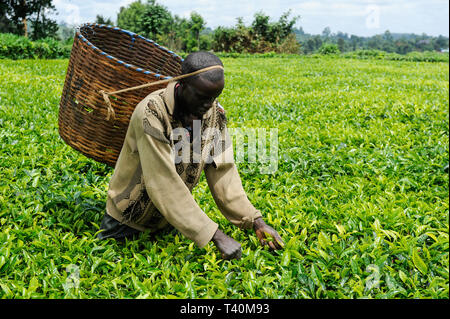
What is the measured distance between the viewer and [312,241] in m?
2.63

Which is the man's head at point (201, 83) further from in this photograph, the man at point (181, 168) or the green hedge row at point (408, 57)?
the green hedge row at point (408, 57)

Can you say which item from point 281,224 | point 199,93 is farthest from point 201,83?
point 281,224

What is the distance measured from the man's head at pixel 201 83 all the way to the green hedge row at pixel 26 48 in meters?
13.0

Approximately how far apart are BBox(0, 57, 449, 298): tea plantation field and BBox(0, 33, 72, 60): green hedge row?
8.99 metres

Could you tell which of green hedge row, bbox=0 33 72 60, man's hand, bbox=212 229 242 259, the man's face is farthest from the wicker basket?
green hedge row, bbox=0 33 72 60

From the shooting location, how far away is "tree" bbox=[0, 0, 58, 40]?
23.5 metres

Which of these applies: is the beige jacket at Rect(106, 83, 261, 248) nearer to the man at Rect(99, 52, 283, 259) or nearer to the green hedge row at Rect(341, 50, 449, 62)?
the man at Rect(99, 52, 283, 259)

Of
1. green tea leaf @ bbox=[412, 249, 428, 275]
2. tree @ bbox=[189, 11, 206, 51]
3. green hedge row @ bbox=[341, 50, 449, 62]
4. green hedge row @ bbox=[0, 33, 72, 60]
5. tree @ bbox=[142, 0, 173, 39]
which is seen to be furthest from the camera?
tree @ bbox=[189, 11, 206, 51]

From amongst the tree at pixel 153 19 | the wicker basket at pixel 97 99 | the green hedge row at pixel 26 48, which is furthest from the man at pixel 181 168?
the tree at pixel 153 19

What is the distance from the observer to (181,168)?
2.21m

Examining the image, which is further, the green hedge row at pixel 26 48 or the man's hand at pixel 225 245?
the green hedge row at pixel 26 48

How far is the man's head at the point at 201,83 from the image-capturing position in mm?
1809
